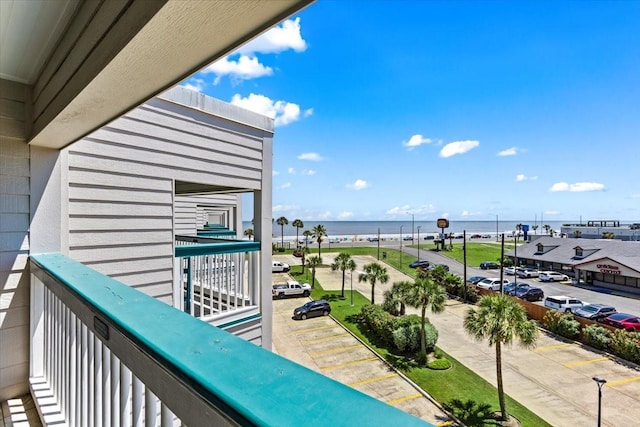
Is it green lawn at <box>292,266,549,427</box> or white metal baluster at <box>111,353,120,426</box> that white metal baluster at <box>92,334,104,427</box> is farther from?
green lawn at <box>292,266,549,427</box>

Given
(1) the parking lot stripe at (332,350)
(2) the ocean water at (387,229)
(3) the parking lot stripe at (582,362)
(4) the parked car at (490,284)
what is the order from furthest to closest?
(2) the ocean water at (387,229) → (4) the parked car at (490,284) → (1) the parking lot stripe at (332,350) → (3) the parking lot stripe at (582,362)

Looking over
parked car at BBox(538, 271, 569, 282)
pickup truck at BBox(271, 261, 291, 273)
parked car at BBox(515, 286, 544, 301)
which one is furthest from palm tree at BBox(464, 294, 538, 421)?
parked car at BBox(538, 271, 569, 282)


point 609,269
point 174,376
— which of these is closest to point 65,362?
point 174,376

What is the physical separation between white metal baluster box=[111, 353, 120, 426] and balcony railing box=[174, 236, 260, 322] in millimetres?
2619

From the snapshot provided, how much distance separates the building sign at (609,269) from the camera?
22.3 m

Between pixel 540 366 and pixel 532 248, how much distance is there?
23075 mm

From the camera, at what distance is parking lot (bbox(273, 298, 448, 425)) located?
9.34 meters

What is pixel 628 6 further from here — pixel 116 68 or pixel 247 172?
pixel 116 68

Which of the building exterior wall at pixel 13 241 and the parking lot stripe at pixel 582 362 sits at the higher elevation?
the building exterior wall at pixel 13 241

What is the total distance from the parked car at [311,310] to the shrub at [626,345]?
1162 cm

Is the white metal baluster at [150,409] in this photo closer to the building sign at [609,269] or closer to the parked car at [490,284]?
the parked car at [490,284]

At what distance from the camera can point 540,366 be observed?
11508 mm

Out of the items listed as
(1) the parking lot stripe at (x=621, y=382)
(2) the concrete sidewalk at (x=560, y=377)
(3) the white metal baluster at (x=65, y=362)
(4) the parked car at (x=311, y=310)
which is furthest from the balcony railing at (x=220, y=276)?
(1) the parking lot stripe at (x=621, y=382)

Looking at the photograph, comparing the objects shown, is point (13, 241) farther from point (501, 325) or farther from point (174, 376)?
point (501, 325)
